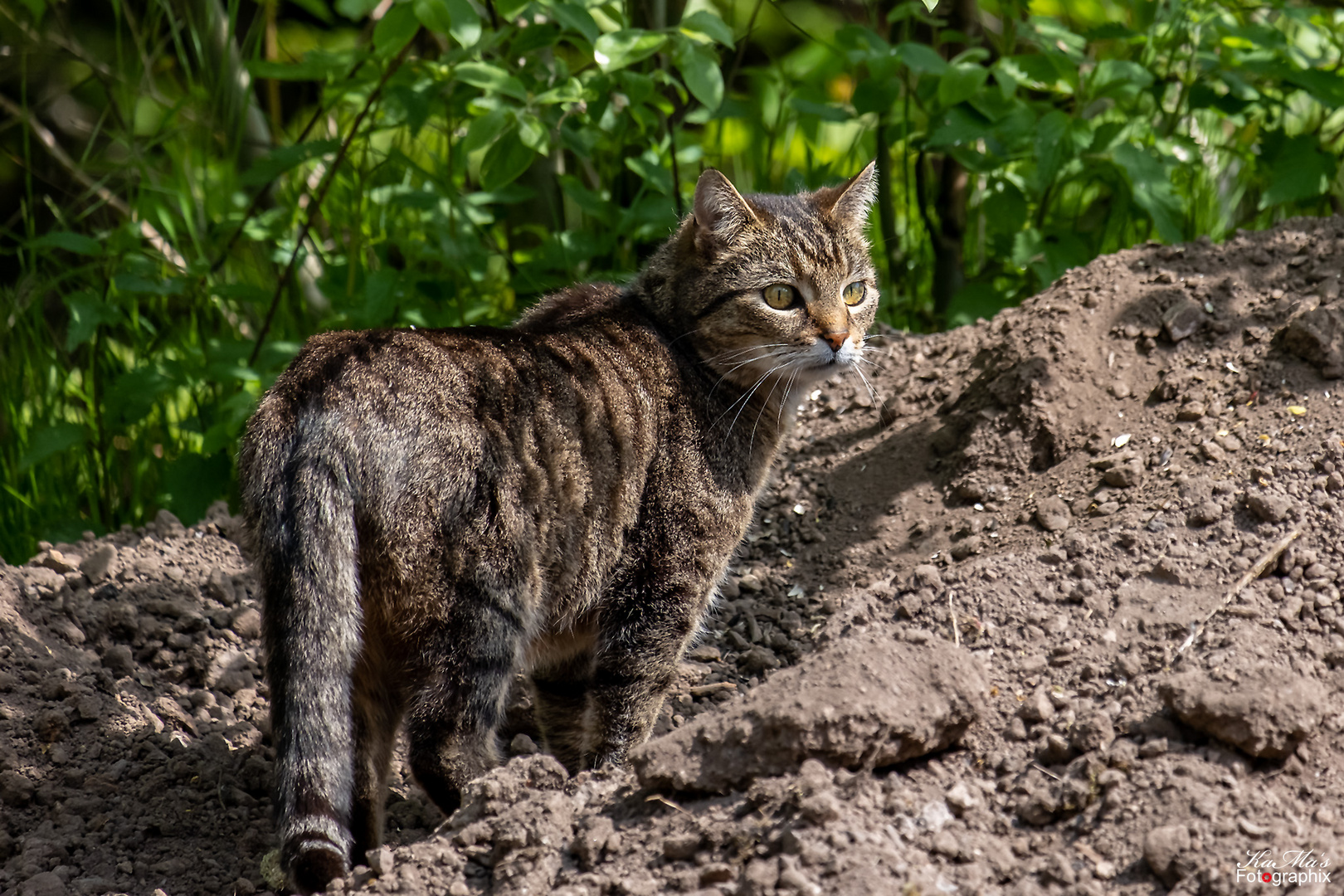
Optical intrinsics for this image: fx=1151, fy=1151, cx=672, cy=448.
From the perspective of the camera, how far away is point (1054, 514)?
3.36 metres

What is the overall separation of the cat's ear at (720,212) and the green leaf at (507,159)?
59cm

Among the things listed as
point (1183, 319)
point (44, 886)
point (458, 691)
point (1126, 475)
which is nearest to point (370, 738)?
point (458, 691)

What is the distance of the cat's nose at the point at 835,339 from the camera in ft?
11.2

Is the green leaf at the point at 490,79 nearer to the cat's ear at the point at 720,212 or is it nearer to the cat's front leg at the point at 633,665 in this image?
the cat's ear at the point at 720,212

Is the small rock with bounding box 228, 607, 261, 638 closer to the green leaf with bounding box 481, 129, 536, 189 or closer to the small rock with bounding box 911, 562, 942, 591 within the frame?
the green leaf with bounding box 481, 129, 536, 189

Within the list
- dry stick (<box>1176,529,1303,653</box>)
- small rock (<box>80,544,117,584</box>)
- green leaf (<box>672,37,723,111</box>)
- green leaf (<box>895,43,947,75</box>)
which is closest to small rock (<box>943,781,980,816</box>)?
dry stick (<box>1176,529,1303,653</box>)

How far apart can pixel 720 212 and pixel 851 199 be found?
53cm

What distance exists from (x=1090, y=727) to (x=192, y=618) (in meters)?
2.75

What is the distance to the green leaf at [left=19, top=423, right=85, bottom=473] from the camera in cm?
419

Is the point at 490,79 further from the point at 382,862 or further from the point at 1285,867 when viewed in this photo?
the point at 1285,867

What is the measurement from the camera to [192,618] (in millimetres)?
3686

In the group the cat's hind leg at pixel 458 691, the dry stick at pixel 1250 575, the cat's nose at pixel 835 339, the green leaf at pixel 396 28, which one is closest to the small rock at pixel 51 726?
the cat's hind leg at pixel 458 691

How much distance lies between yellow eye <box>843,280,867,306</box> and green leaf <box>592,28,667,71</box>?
99cm

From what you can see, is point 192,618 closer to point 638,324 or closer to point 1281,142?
point 638,324
